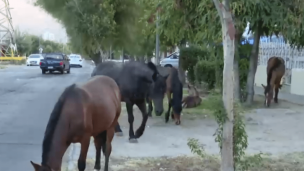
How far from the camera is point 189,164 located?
8.02 metres

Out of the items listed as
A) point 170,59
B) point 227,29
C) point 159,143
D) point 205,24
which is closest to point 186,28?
point 205,24

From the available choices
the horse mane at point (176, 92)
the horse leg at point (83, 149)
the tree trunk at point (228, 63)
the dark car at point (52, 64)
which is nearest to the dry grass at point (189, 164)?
the horse leg at point (83, 149)

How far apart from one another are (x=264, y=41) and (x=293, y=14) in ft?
47.0

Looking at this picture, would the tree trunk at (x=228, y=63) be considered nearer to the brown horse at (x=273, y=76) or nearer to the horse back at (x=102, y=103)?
the horse back at (x=102, y=103)

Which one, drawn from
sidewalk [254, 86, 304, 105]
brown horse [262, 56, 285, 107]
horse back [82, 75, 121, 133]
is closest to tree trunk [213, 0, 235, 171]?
horse back [82, 75, 121, 133]

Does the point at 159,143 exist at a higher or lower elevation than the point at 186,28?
lower

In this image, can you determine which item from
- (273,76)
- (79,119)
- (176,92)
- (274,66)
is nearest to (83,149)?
(79,119)

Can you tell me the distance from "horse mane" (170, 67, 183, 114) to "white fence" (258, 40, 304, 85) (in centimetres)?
941

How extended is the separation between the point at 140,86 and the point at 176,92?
8.48 feet

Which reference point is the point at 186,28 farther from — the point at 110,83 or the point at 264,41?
the point at 264,41

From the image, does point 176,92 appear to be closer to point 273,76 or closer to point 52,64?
point 273,76

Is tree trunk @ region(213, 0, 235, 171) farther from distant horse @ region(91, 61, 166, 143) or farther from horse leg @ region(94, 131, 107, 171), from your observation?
distant horse @ region(91, 61, 166, 143)

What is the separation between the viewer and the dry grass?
775 cm

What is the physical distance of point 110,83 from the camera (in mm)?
7414
